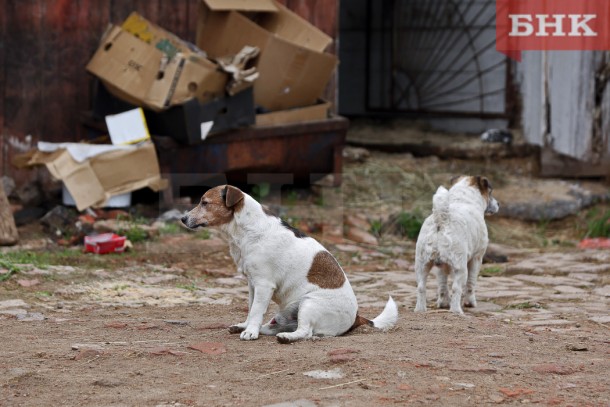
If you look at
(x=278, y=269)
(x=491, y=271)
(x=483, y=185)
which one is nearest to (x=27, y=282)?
(x=278, y=269)

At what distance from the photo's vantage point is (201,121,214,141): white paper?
10750 mm

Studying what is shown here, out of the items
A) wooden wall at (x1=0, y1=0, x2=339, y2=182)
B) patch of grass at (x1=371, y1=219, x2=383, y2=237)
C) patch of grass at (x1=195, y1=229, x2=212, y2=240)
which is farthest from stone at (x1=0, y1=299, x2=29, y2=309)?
patch of grass at (x1=371, y1=219, x2=383, y2=237)

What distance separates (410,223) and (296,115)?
1.81 meters

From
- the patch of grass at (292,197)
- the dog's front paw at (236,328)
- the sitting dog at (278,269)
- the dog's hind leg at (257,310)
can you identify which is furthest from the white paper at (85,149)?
the dog's hind leg at (257,310)

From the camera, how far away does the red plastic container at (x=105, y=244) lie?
9.44 meters

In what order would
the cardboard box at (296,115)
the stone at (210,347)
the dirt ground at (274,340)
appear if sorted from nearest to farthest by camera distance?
the dirt ground at (274,340) → the stone at (210,347) → the cardboard box at (296,115)

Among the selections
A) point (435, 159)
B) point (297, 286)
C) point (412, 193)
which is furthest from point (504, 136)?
point (297, 286)

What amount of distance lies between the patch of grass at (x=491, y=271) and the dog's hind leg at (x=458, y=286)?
2158mm

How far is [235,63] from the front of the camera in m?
10.9

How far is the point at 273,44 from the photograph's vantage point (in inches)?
440

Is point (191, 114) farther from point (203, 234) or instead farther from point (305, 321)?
point (305, 321)

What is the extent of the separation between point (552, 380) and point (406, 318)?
6.32 feet

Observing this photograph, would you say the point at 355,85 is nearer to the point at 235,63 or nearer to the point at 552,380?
the point at 235,63

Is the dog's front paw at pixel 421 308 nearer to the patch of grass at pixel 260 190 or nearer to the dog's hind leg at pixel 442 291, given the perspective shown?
the dog's hind leg at pixel 442 291
